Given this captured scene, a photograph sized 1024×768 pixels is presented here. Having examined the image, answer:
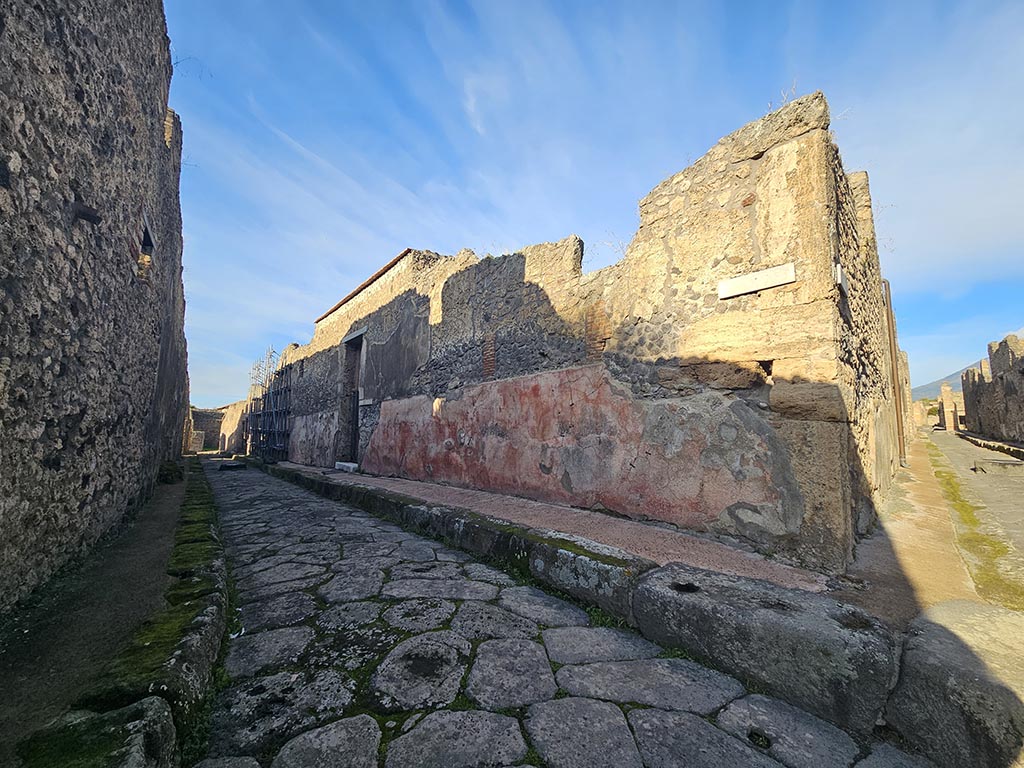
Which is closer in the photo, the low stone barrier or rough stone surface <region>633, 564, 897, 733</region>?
the low stone barrier

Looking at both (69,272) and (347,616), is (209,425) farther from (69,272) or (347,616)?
(347,616)

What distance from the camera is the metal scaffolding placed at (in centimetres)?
1279

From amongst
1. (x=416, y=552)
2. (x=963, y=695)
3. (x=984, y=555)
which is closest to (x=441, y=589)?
(x=416, y=552)

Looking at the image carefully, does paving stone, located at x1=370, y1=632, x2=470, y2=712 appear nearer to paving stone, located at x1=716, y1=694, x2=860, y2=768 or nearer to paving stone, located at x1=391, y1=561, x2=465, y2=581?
paving stone, located at x1=391, y1=561, x2=465, y2=581

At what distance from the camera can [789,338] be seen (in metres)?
2.71

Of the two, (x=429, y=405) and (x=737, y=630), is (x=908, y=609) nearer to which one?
(x=737, y=630)

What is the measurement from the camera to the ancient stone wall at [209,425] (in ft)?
71.7

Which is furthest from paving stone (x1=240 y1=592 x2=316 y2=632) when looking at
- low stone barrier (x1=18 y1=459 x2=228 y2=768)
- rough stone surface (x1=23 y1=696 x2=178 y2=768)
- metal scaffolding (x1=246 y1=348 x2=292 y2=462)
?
metal scaffolding (x1=246 y1=348 x2=292 y2=462)

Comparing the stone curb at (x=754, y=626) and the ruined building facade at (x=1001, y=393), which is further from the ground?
the ruined building facade at (x=1001, y=393)

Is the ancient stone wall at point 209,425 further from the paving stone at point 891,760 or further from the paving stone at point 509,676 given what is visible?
the paving stone at point 891,760

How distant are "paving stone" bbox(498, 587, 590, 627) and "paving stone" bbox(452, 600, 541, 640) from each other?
66 mm

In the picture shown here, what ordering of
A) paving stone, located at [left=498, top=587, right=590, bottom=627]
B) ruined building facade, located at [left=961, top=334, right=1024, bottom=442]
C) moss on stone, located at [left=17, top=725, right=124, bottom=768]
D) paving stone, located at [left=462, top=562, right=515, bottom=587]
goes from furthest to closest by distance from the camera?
1. ruined building facade, located at [left=961, top=334, right=1024, bottom=442]
2. paving stone, located at [left=462, top=562, right=515, bottom=587]
3. paving stone, located at [left=498, top=587, right=590, bottom=627]
4. moss on stone, located at [left=17, top=725, right=124, bottom=768]

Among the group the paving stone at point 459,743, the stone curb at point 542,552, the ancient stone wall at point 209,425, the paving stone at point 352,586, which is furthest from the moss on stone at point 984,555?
the ancient stone wall at point 209,425

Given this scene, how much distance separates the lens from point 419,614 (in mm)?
2057
